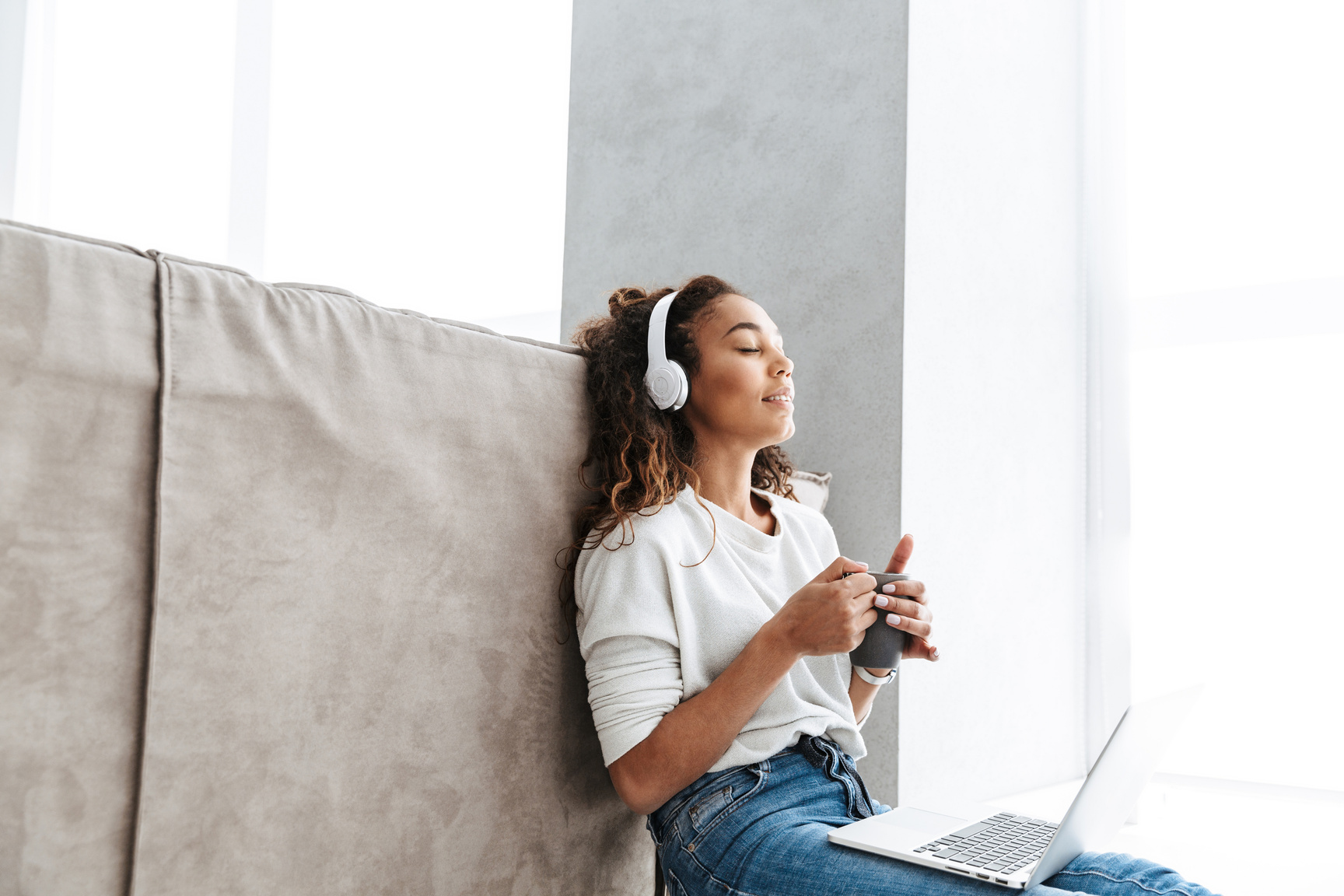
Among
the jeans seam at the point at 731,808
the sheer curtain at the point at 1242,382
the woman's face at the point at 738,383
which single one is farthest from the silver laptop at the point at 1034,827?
the sheer curtain at the point at 1242,382

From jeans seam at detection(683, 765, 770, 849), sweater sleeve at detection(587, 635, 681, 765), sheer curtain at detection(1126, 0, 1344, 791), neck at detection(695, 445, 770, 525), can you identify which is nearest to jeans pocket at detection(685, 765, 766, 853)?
jeans seam at detection(683, 765, 770, 849)

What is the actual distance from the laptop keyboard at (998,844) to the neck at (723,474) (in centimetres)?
49

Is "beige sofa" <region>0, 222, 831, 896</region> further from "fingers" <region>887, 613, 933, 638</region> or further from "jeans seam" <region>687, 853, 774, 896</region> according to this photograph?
"fingers" <region>887, 613, 933, 638</region>

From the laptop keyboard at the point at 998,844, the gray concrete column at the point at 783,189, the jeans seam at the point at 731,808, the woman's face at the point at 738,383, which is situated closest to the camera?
the laptop keyboard at the point at 998,844

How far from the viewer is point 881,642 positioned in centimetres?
110

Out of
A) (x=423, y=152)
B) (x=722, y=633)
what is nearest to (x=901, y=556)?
(x=722, y=633)

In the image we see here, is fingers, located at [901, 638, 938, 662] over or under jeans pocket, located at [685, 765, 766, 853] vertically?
over

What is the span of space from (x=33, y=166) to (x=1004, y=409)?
422cm

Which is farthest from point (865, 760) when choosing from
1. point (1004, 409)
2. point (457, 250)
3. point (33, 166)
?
point (33, 166)

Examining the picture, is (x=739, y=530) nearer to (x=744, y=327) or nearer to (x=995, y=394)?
(x=744, y=327)

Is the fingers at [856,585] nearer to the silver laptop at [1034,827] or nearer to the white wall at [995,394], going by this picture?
the silver laptop at [1034,827]

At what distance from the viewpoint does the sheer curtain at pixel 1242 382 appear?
6.38ft

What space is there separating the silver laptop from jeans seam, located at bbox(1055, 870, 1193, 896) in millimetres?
13

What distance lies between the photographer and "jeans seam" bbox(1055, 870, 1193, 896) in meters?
0.86
